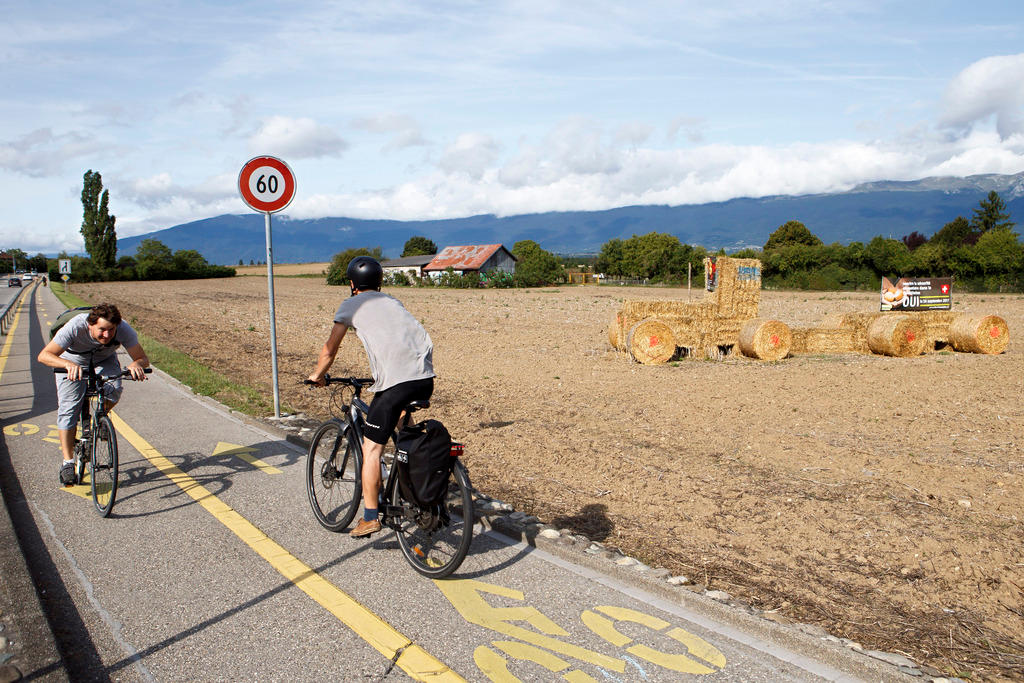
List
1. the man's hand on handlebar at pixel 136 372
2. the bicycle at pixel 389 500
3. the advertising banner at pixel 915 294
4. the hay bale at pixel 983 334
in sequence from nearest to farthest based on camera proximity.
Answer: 1. the bicycle at pixel 389 500
2. the man's hand on handlebar at pixel 136 372
3. the hay bale at pixel 983 334
4. the advertising banner at pixel 915 294

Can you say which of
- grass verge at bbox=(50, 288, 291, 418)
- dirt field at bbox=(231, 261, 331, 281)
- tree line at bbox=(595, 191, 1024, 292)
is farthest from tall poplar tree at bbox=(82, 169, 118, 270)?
grass verge at bbox=(50, 288, 291, 418)

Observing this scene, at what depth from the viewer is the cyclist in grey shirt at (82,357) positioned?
5.30 m

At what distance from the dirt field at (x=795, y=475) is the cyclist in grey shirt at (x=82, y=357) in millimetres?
3208

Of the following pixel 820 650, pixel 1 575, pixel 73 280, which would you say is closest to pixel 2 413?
pixel 1 575

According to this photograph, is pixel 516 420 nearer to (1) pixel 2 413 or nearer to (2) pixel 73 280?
(1) pixel 2 413

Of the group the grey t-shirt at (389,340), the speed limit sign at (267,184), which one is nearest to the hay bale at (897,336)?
the speed limit sign at (267,184)

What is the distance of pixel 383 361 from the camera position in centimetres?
425

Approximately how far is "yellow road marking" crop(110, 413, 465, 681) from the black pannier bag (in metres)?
0.73

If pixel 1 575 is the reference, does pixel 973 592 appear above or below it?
below

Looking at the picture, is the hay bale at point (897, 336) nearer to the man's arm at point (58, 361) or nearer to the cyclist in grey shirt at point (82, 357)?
the cyclist in grey shirt at point (82, 357)

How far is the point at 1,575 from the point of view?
3.88 m

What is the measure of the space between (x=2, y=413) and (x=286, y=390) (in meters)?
3.72

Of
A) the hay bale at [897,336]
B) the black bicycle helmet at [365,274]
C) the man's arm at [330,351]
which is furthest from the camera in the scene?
the hay bale at [897,336]

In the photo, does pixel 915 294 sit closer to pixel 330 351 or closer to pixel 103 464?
pixel 330 351
